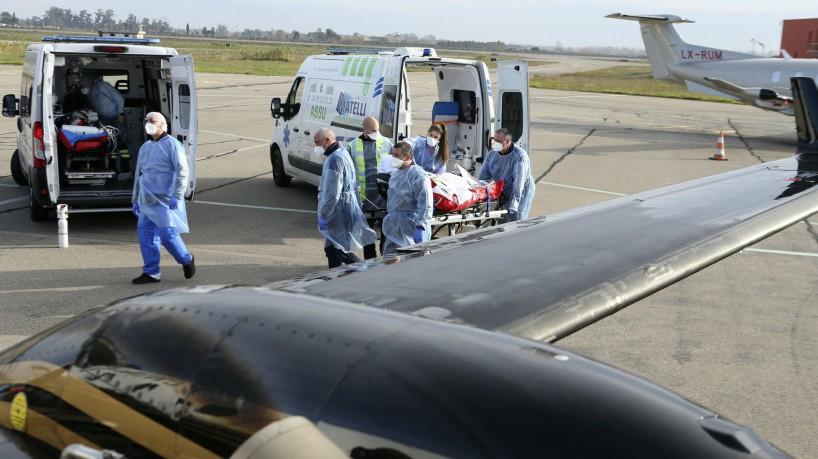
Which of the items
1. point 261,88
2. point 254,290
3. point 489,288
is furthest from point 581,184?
point 261,88

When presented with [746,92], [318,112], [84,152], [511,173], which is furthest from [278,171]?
[746,92]

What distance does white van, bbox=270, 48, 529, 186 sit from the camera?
38.9 feet

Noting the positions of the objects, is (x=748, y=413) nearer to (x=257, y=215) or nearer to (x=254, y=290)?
(x=254, y=290)

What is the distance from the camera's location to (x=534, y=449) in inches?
98.3

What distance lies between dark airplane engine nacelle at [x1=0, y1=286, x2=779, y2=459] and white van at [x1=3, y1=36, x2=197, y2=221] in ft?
27.4

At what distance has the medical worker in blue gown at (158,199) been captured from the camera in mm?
9344

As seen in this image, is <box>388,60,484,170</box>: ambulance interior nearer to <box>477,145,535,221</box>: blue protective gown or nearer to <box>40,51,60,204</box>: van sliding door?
<box>477,145,535,221</box>: blue protective gown

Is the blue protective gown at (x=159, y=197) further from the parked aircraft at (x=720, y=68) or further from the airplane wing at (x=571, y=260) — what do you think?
the parked aircraft at (x=720, y=68)

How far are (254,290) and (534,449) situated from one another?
1.60 metres

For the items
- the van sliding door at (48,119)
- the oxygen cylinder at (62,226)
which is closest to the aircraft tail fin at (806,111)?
the oxygen cylinder at (62,226)

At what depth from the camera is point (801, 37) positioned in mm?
50500

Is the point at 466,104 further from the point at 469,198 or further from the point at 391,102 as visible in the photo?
the point at 469,198

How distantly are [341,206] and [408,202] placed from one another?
78cm

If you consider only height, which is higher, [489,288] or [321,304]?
[321,304]
